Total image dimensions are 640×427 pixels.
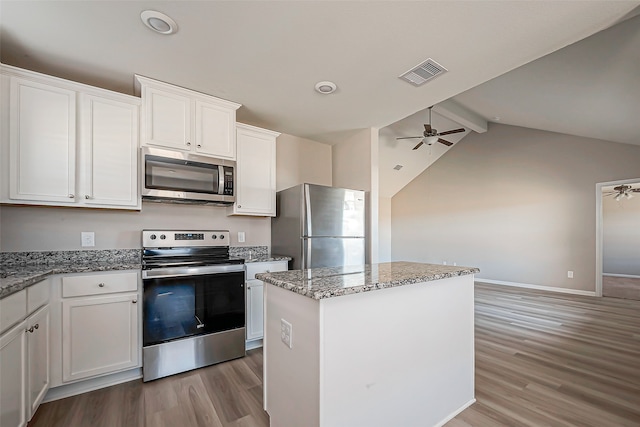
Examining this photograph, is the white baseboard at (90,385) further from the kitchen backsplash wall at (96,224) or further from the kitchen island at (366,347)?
the kitchen island at (366,347)

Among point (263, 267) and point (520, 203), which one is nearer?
point (263, 267)

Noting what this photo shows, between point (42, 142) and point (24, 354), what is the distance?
1.50 metres

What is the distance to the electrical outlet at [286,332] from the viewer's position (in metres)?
1.40

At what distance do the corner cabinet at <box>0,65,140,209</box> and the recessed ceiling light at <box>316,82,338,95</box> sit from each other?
1601 mm

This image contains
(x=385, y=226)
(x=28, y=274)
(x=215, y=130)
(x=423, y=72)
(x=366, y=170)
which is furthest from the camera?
(x=385, y=226)

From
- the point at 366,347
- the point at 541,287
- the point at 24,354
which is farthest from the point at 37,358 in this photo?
the point at 541,287

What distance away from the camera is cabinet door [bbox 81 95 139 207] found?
88.2 inches

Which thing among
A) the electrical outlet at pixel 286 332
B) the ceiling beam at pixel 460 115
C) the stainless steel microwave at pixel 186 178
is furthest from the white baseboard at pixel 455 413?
the ceiling beam at pixel 460 115

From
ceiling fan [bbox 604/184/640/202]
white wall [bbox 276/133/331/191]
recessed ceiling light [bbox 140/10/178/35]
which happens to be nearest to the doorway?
ceiling fan [bbox 604/184/640/202]

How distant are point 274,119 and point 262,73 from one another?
963mm

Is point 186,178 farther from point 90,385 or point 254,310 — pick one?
point 90,385

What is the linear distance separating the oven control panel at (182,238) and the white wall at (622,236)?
395 inches

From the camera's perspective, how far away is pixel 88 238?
2.46m

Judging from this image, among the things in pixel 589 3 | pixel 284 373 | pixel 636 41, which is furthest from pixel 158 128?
pixel 636 41
